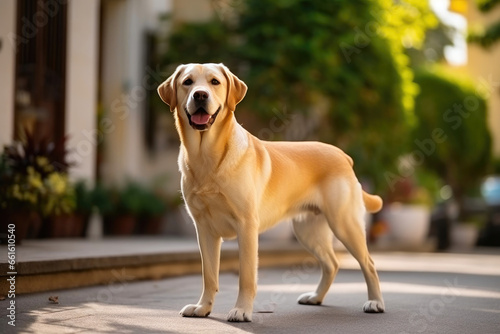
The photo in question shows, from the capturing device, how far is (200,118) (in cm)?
517

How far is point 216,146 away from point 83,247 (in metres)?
4.10

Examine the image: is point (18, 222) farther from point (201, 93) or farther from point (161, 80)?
point (161, 80)

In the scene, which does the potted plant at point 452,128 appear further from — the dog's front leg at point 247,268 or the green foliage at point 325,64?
the dog's front leg at point 247,268

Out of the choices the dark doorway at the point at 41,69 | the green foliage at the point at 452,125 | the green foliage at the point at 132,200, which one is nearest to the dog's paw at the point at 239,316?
the dark doorway at the point at 41,69

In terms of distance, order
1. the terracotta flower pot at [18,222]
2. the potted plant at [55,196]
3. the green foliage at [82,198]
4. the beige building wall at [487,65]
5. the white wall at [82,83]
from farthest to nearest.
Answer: the beige building wall at [487,65]
the white wall at [82,83]
the green foliage at [82,198]
the potted plant at [55,196]
the terracotta flower pot at [18,222]

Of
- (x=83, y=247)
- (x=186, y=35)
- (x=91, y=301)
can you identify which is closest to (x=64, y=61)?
(x=186, y=35)

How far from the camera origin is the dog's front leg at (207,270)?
5.40 metres

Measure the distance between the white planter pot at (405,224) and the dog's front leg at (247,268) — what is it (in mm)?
13106

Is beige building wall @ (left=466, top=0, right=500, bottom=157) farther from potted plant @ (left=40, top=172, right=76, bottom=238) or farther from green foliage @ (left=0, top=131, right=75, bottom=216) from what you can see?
green foliage @ (left=0, top=131, right=75, bottom=216)

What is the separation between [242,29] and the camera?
13852 millimetres

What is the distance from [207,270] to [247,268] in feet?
1.16

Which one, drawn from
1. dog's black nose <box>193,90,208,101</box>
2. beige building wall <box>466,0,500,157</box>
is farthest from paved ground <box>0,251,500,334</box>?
beige building wall <box>466,0,500,157</box>

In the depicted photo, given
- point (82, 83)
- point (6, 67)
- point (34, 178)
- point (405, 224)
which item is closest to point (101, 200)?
point (82, 83)

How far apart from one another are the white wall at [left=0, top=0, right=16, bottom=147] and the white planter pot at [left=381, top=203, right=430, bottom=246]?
10.1 meters
